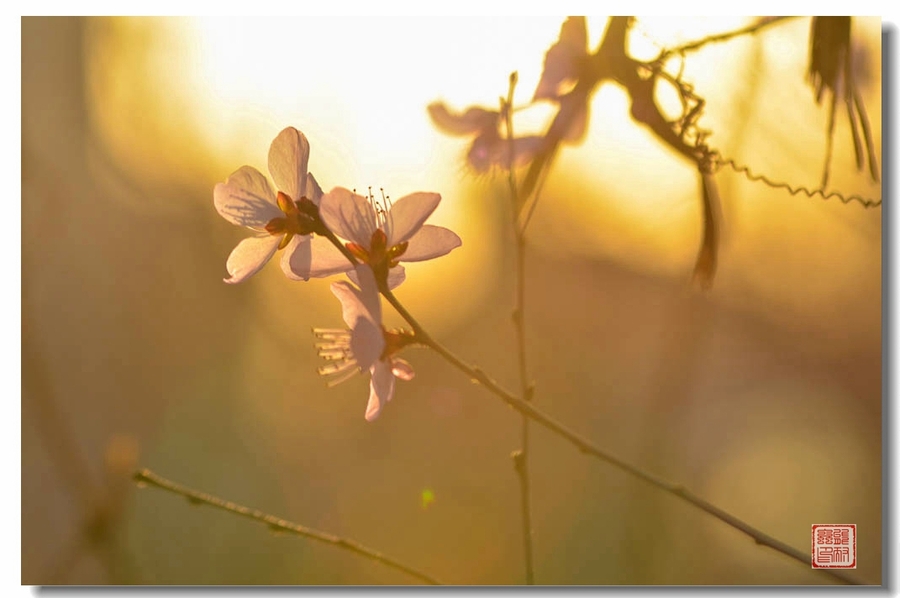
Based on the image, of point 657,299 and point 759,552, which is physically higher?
point 657,299

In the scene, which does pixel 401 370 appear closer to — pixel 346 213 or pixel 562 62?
pixel 346 213

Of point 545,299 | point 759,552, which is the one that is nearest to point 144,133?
point 545,299

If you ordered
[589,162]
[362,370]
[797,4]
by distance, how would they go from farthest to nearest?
1. [589,162]
2. [797,4]
3. [362,370]

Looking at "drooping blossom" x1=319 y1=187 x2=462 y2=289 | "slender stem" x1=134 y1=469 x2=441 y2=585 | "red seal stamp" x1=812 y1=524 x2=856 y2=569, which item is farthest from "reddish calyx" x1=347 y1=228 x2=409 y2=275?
"red seal stamp" x1=812 y1=524 x2=856 y2=569

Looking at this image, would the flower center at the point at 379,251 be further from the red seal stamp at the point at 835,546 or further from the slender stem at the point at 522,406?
the red seal stamp at the point at 835,546

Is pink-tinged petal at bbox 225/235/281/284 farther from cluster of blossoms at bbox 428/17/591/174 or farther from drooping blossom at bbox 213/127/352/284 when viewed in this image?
cluster of blossoms at bbox 428/17/591/174

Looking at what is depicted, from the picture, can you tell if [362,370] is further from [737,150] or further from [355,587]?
[737,150]
